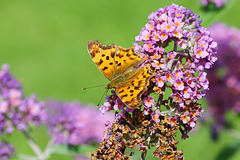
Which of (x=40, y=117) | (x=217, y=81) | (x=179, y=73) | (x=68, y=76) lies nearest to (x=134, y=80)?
(x=179, y=73)

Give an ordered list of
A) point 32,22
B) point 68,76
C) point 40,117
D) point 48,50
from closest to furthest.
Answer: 1. point 40,117
2. point 68,76
3. point 48,50
4. point 32,22

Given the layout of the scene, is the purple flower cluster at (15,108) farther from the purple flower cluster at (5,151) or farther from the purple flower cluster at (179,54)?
the purple flower cluster at (179,54)

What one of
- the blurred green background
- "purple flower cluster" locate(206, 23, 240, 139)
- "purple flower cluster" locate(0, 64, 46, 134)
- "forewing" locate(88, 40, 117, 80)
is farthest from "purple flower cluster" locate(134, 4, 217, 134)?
the blurred green background

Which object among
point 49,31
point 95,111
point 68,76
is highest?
point 49,31

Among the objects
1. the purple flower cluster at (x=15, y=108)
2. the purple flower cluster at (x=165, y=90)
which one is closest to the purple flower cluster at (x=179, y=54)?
the purple flower cluster at (x=165, y=90)

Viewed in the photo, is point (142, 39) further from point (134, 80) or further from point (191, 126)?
point (191, 126)

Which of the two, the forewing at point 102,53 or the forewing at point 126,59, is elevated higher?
the forewing at point 102,53
